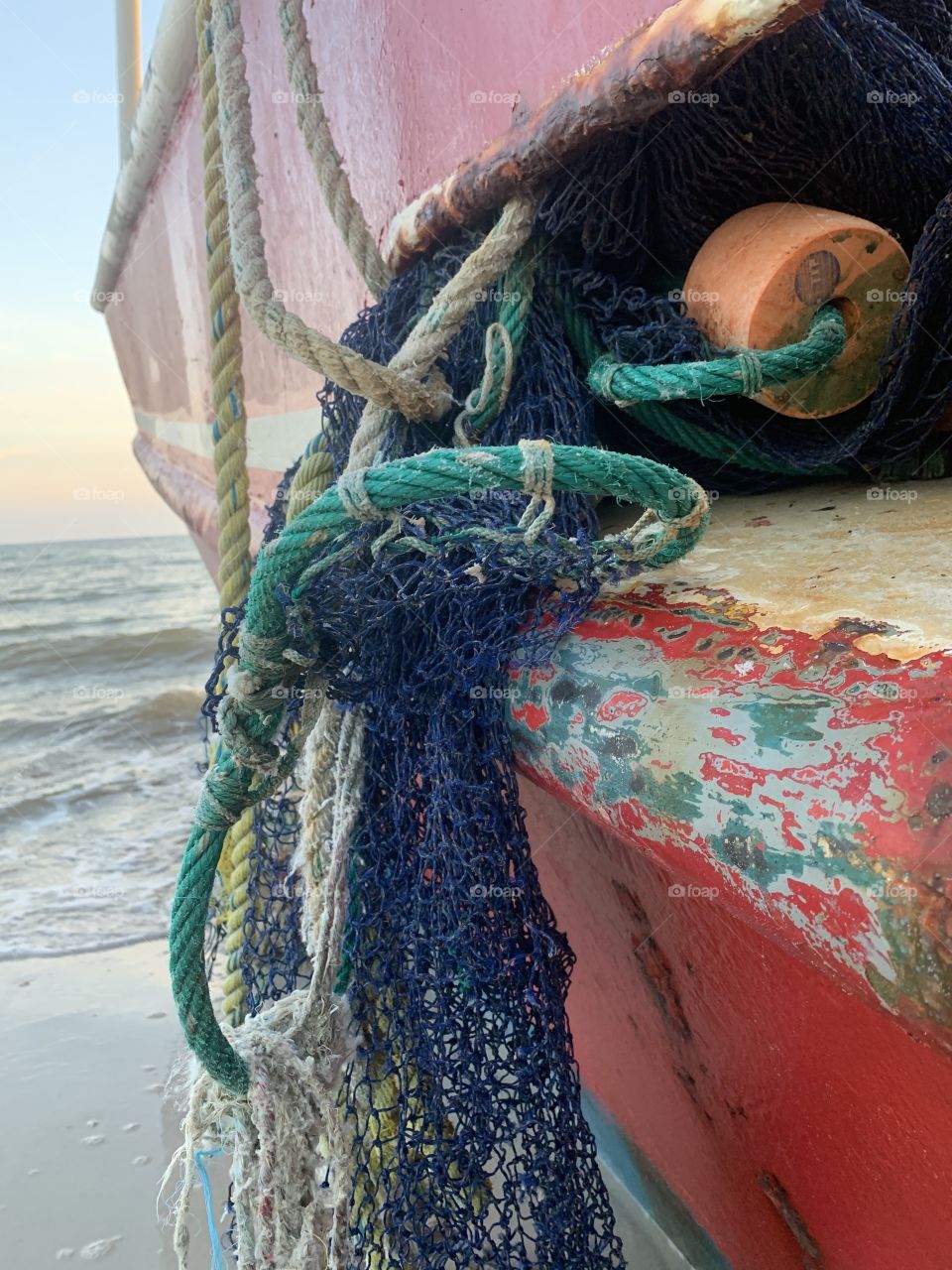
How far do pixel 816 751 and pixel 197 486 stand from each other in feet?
18.4

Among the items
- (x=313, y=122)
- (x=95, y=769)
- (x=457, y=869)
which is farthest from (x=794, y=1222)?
(x=95, y=769)

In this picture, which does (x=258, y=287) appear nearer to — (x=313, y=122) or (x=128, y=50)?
(x=313, y=122)

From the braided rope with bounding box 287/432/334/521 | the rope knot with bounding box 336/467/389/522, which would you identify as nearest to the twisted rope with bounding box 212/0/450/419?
the braided rope with bounding box 287/432/334/521

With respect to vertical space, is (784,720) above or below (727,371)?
below

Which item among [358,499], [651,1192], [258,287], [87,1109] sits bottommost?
[87,1109]

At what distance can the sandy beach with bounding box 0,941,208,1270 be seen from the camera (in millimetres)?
2023

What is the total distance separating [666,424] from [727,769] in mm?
727

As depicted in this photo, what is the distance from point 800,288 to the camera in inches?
46.5

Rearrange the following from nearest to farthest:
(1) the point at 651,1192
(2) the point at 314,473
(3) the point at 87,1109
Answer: (2) the point at 314,473, (1) the point at 651,1192, (3) the point at 87,1109

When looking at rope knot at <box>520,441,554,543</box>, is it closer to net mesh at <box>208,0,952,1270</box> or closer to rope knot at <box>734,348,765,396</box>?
net mesh at <box>208,0,952,1270</box>

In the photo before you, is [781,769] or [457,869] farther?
[457,869]

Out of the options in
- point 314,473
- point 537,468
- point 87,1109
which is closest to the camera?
point 537,468

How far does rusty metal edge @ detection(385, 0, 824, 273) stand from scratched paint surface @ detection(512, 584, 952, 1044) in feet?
1.83

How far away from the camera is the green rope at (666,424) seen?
129cm
